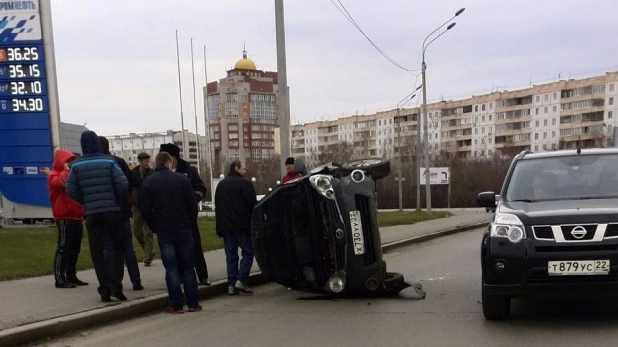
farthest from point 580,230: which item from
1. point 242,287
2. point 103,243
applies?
point 103,243

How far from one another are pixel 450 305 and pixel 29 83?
50.0 ft

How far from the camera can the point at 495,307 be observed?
5605 mm

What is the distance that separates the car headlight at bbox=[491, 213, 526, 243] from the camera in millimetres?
5164

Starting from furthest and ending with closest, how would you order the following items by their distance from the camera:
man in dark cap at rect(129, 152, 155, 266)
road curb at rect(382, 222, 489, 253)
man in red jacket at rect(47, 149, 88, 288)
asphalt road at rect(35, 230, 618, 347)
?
road curb at rect(382, 222, 489, 253) < man in dark cap at rect(129, 152, 155, 266) < man in red jacket at rect(47, 149, 88, 288) < asphalt road at rect(35, 230, 618, 347)

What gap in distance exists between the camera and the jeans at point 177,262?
6.49m

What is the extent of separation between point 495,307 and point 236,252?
3.60 metres

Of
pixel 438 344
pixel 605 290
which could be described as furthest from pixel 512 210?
pixel 438 344

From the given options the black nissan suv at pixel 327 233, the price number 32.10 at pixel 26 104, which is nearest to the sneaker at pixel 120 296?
the black nissan suv at pixel 327 233

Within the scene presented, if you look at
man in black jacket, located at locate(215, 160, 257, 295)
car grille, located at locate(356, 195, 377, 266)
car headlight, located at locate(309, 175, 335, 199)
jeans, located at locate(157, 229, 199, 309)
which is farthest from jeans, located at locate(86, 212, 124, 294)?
car grille, located at locate(356, 195, 377, 266)

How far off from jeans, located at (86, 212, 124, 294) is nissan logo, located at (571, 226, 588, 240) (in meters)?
4.98

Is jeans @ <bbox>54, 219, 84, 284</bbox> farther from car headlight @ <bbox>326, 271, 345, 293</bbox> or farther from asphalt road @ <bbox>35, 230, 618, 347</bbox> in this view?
car headlight @ <bbox>326, 271, 345, 293</bbox>

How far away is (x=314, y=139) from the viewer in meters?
116

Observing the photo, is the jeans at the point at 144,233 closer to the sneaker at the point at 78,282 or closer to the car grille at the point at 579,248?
the sneaker at the point at 78,282

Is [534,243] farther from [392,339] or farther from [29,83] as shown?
[29,83]
